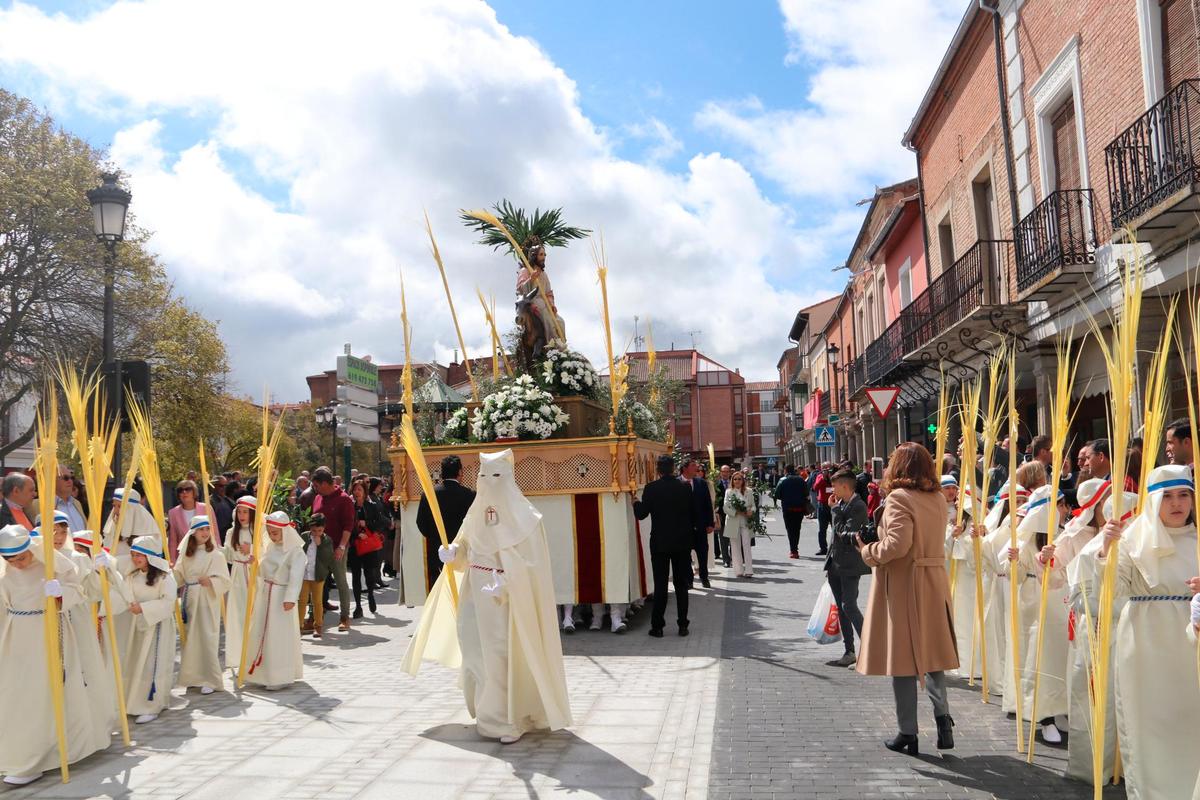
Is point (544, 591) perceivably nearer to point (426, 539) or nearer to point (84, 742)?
point (84, 742)

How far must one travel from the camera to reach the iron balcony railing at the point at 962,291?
1698 cm

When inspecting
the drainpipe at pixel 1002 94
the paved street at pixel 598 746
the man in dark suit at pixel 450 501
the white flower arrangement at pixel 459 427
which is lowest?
the paved street at pixel 598 746

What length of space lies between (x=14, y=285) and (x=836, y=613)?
18537 millimetres

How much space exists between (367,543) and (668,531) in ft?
14.7

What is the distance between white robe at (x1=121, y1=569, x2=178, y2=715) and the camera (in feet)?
22.5

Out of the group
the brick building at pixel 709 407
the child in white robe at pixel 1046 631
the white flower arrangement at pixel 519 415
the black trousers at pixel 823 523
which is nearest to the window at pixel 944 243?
the black trousers at pixel 823 523

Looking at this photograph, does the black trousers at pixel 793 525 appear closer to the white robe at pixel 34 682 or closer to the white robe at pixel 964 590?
the white robe at pixel 964 590

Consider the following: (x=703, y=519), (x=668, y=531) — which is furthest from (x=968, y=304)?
(x=668, y=531)

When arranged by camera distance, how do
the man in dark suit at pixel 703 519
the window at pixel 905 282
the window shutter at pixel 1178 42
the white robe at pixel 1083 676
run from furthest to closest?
the window at pixel 905 282
the man in dark suit at pixel 703 519
the window shutter at pixel 1178 42
the white robe at pixel 1083 676

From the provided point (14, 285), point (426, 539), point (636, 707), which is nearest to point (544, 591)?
point (636, 707)

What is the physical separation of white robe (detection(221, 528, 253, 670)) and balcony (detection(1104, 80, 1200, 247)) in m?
8.83

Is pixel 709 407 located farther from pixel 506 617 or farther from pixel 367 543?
pixel 506 617

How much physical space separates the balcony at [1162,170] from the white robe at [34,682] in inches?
373

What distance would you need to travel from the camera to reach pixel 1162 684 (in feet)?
13.9
